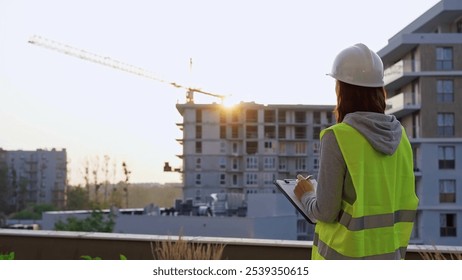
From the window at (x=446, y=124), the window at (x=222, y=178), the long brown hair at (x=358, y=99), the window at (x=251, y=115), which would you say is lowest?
the long brown hair at (x=358, y=99)

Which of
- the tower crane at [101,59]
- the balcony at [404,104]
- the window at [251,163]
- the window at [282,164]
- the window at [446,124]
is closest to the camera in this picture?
the window at [446,124]

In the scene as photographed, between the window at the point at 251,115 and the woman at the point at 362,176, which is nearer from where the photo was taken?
the woman at the point at 362,176

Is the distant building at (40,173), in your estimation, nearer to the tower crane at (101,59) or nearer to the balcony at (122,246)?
the tower crane at (101,59)

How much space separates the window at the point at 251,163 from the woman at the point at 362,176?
35.2 meters

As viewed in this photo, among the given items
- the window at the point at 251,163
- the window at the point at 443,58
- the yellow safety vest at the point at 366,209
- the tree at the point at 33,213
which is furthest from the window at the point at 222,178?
the yellow safety vest at the point at 366,209

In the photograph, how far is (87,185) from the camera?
112 ft

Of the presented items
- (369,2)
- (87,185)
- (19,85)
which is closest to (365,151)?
(369,2)

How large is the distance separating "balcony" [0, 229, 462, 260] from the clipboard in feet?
5.48

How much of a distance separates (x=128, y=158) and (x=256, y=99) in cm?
1030

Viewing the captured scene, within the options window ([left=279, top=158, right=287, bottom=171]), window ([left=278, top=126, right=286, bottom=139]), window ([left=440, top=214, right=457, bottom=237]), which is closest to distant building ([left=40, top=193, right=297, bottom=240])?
window ([left=440, top=214, right=457, bottom=237])

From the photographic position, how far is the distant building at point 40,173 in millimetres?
38188

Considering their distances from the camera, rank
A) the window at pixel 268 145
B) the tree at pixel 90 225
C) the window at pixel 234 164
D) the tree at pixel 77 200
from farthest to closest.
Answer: the window at pixel 234 164 < the window at pixel 268 145 < the tree at pixel 77 200 < the tree at pixel 90 225
